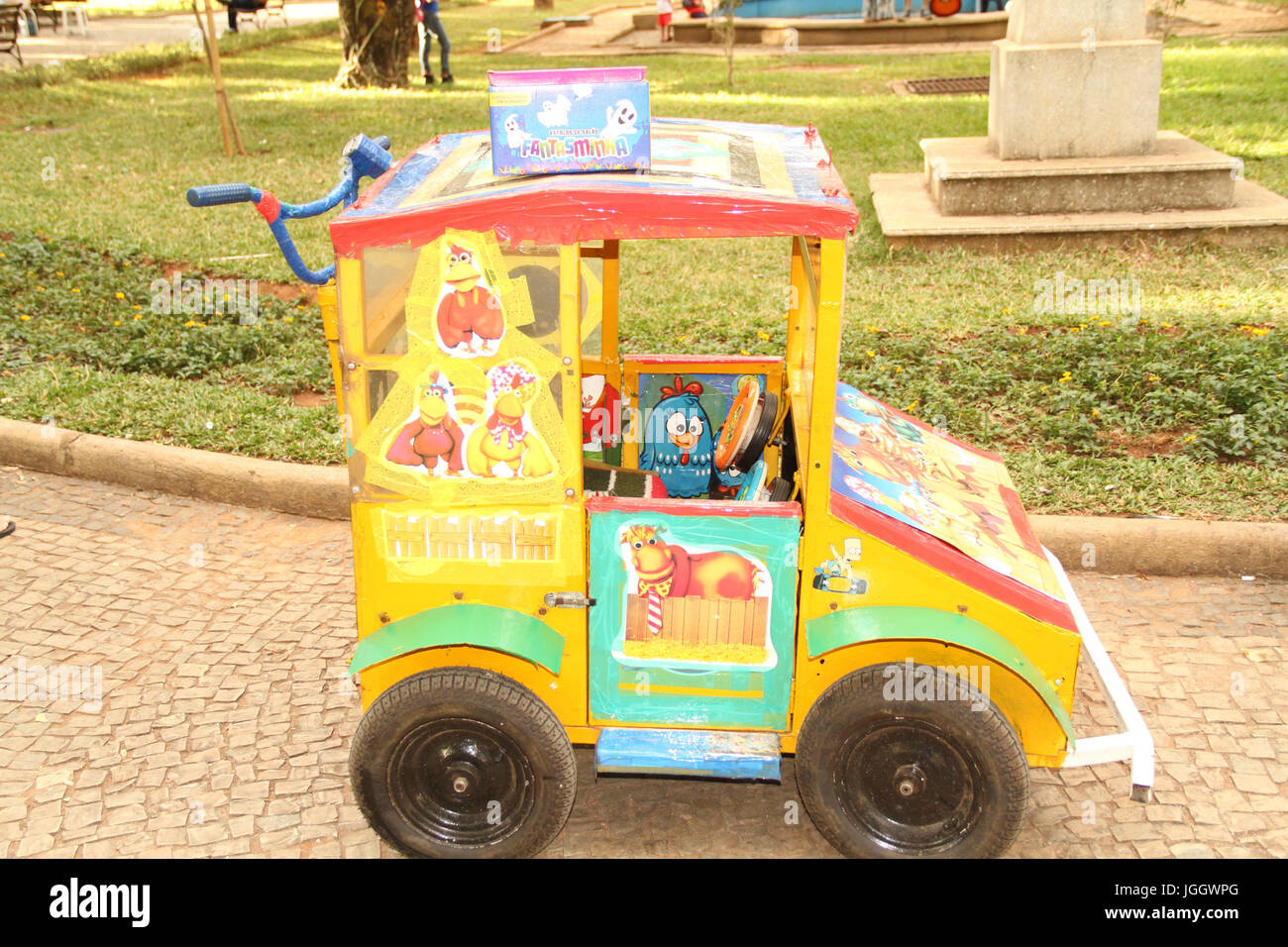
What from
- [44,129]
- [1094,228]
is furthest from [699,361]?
[44,129]

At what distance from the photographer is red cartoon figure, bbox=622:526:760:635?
11.6 ft

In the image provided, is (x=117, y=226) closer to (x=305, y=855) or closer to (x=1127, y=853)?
(x=305, y=855)

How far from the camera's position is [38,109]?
49.5 ft

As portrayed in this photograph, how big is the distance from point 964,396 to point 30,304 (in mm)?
6300

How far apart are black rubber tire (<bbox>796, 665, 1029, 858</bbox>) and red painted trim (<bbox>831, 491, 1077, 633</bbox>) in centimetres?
→ 34

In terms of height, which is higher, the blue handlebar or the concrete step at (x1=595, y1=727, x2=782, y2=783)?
the blue handlebar

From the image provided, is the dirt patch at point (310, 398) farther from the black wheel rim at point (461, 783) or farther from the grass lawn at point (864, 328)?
the black wheel rim at point (461, 783)

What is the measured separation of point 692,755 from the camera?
359 cm

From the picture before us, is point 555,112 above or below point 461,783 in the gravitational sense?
above

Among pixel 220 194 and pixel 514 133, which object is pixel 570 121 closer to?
pixel 514 133

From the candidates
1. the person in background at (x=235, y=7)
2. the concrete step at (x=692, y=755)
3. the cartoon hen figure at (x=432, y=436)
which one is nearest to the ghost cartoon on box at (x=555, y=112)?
the cartoon hen figure at (x=432, y=436)

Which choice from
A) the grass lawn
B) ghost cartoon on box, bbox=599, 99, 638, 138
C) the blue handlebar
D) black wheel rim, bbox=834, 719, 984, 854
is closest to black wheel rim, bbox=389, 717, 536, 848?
black wheel rim, bbox=834, 719, 984, 854

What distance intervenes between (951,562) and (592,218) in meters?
1.50

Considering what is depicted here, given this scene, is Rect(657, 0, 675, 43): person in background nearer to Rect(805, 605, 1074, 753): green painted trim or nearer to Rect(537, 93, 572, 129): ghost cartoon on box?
Rect(537, 93, 572, 129): ghost cartoon on box
